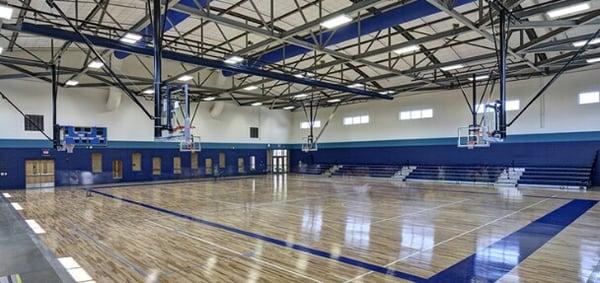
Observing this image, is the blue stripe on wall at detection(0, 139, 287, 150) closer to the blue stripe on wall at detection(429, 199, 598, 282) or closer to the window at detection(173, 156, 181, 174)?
the window at detection(173, 156, 181, 174)

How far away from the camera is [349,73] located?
2173cm

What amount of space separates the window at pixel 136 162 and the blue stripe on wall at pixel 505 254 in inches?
900

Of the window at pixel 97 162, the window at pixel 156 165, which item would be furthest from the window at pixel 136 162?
the window at pixel 97 162

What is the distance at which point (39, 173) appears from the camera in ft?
69.2

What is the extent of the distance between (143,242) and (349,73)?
647 inches

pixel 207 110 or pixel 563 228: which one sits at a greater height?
pixel 207 110

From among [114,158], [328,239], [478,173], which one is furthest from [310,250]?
[114,158]

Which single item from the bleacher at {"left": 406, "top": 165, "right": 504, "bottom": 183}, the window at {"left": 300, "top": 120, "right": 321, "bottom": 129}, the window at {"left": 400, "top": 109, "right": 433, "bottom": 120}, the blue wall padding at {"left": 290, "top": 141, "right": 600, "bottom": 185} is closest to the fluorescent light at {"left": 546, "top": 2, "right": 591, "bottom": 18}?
the blue wall padding at {"left": 290, "top": 141, "right": 600, "bottom": 185}

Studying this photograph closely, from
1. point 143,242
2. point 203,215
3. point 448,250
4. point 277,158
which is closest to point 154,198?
point 203,215

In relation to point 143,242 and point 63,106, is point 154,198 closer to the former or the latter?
point 143,242

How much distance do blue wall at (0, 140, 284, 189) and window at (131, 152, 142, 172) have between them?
19 cm

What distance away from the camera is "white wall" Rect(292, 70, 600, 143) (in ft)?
63.8

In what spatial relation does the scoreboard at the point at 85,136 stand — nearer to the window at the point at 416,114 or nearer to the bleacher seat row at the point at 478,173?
the bleacher seat row at the point at 478,173

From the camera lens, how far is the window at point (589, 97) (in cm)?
1883
